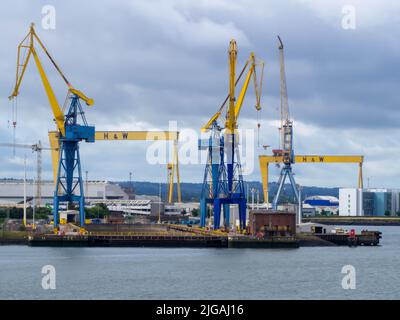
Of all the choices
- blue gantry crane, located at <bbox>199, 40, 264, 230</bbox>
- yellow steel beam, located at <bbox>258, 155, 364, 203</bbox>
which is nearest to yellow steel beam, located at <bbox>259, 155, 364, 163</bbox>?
yellow steel beam, located at <bbox>258, 155, 364, 203</bbox>

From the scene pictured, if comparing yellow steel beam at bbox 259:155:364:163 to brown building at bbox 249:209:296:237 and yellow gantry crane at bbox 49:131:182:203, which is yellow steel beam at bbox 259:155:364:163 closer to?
yellow gantry crane at bbox 49:131:182:203

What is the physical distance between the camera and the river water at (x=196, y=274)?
152ft

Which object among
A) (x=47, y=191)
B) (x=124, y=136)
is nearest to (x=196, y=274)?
(x=124, y=136)

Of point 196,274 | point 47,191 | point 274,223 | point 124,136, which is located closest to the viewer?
point 196,274

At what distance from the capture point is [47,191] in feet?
579

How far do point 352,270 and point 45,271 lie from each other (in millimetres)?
18493

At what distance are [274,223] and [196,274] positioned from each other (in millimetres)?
30959

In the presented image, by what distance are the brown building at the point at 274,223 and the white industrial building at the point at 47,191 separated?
287 ft

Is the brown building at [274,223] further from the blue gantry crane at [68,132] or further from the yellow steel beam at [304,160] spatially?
the yellow steel beam at [304,160]

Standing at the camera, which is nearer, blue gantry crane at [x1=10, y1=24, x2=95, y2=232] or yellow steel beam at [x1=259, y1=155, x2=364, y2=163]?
blue gantry crane at [x1=10, y1=24, x2=95, y2=232]

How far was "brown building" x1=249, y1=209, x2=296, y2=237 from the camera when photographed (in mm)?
86375

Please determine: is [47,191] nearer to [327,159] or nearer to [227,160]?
[327,159]

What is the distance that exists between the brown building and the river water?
17.5 ft

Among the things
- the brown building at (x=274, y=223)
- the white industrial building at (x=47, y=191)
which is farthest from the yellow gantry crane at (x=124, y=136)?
the brown building at (x=274, y=223)
